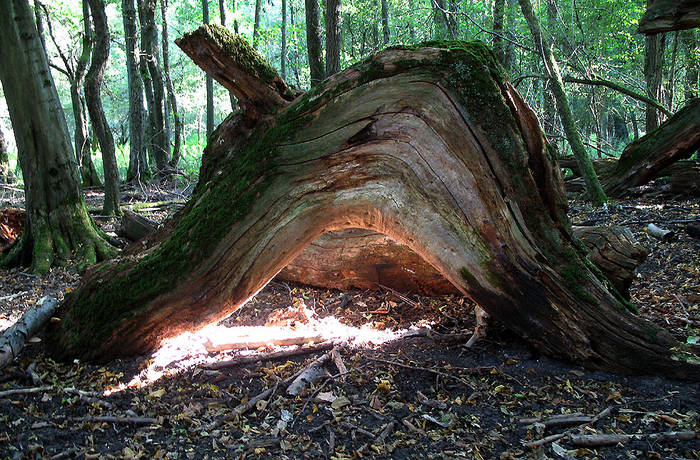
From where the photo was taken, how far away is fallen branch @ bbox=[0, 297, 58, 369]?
3.53m

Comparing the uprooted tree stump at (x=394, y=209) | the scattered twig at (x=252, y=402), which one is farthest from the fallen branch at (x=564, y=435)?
the scattered twig at (x=252, y=402)

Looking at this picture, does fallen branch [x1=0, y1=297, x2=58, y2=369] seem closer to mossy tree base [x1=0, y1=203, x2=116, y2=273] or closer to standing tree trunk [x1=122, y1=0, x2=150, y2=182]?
mossy tree base [x1=0, y1=203, x2=116, y2=273]

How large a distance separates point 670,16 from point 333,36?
631 centimetres

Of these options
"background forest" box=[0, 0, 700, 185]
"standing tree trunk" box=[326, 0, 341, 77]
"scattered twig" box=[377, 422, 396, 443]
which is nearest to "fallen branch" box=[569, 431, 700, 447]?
"scattered twig" box=[377, 422, 396, 443]

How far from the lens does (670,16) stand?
3.57 meters

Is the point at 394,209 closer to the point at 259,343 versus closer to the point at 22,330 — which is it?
the point at 259,343

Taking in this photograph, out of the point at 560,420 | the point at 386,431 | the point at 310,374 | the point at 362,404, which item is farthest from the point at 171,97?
the point at 560,420

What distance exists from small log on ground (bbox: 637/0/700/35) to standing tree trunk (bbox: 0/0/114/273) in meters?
6.61

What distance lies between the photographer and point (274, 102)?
3.90 m

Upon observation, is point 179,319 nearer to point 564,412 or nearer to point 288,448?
point 288,448

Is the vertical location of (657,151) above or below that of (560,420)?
above

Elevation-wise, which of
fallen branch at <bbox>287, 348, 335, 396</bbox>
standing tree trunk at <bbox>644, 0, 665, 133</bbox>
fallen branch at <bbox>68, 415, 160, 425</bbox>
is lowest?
fallen branch at <bbox>68, 415, 160, 425</bbox>

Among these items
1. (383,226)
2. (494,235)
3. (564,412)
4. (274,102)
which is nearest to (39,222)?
(274,102)

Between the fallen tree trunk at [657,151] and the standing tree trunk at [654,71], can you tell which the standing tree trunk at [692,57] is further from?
the fallen tree trunk at [657,151]
